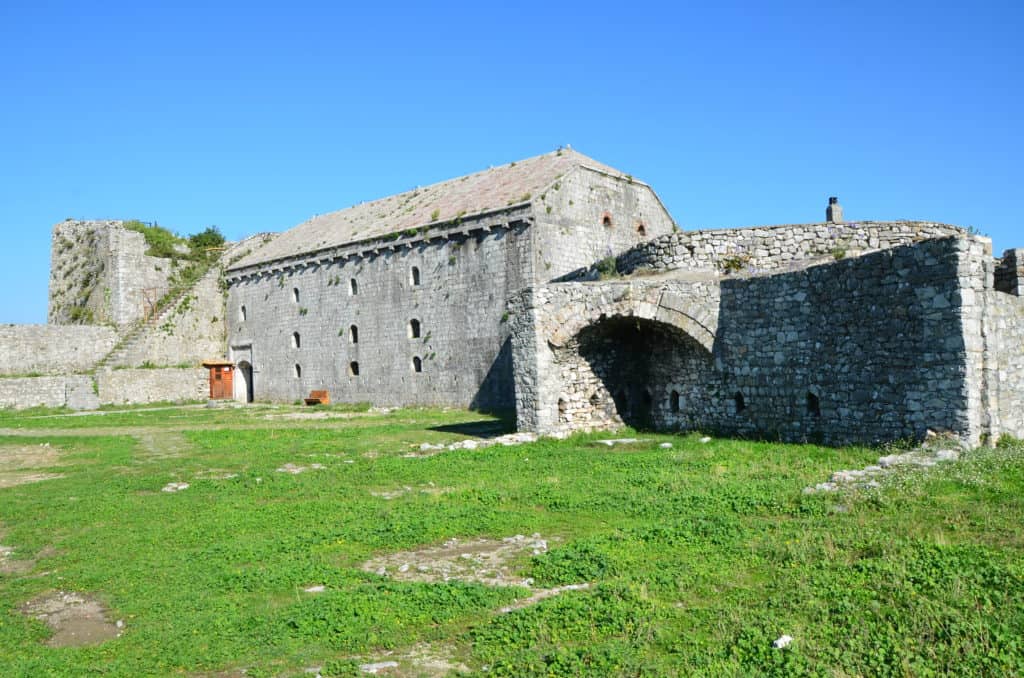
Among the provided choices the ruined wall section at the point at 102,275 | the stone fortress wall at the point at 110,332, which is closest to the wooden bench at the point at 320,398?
the stone fortress wall at the point at 110,332

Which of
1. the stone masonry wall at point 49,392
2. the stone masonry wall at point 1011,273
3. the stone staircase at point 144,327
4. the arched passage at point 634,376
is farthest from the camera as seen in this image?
the stone staircase at point 144,327

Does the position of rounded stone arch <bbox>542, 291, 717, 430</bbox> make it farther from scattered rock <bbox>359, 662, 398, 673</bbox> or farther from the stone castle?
scattered rock <bbox>359, 662, 398, 673</bbox>

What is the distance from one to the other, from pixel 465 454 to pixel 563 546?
717 centimetres

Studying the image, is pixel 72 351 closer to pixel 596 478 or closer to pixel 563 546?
pixel 596 478

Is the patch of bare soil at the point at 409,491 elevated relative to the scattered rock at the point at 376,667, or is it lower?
elevated

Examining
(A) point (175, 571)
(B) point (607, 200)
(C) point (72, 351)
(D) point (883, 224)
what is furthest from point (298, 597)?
(C) point (72, 351)

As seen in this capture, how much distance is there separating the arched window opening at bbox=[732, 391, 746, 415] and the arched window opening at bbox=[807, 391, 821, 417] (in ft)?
5.07

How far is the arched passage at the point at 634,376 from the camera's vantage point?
1633 cm

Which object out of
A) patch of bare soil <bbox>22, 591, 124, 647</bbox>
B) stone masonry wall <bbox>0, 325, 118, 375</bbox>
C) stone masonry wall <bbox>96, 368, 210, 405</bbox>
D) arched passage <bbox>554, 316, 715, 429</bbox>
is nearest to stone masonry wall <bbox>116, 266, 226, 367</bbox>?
stone masonry wall <bbox>96, 368, 210, 405</bbox>

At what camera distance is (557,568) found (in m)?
7.12

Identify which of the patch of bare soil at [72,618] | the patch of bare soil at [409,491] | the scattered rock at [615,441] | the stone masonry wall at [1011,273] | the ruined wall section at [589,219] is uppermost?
the ruined wall section at [589,219]

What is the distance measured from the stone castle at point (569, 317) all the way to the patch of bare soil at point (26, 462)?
10119 mm

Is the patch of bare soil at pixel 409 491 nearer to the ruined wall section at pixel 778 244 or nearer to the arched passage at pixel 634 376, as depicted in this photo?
the arched passage at pixel 634 376

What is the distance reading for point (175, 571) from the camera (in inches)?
292
